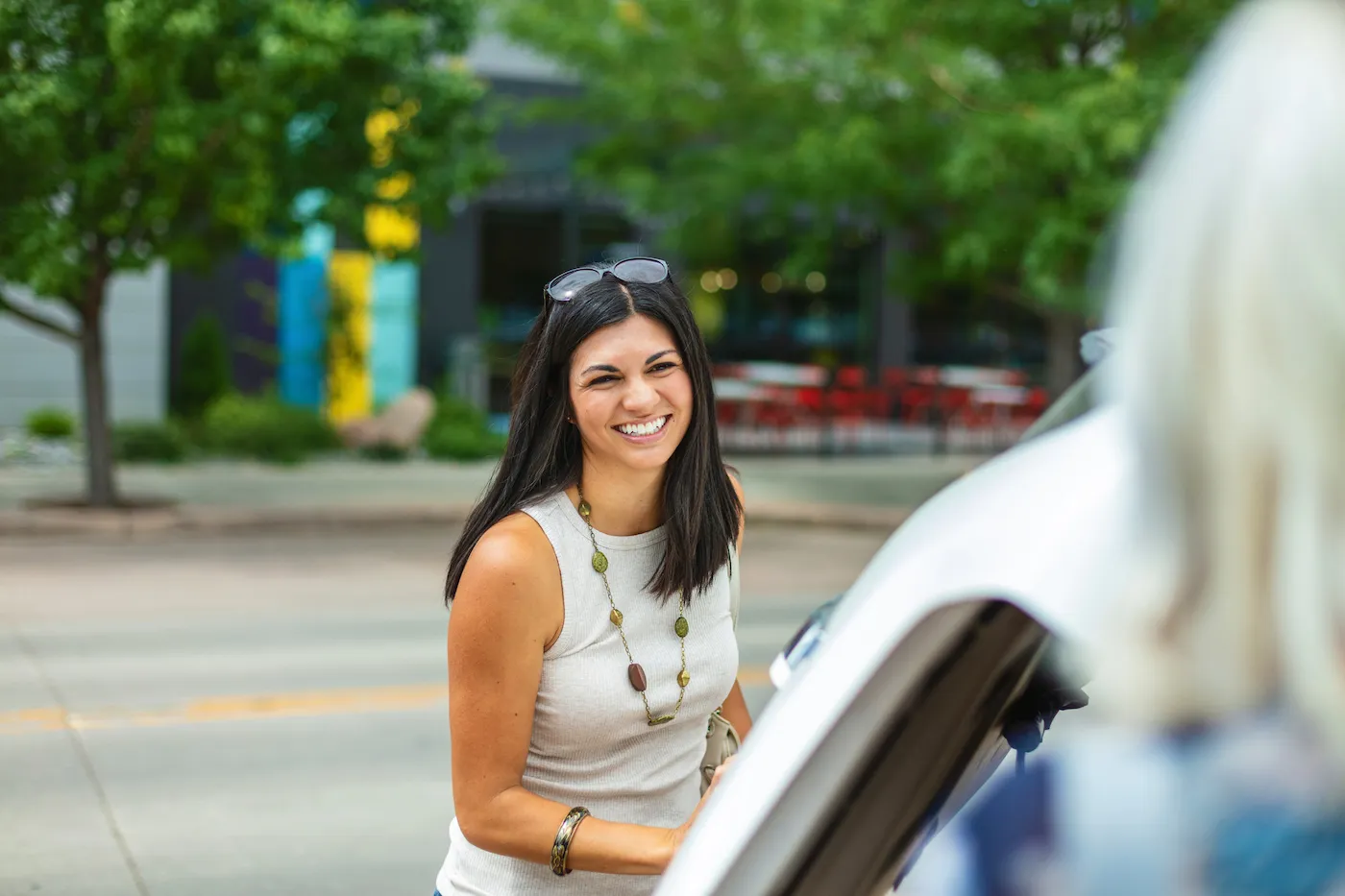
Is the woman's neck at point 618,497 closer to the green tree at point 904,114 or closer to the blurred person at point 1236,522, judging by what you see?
the blurred person at point 1236,522

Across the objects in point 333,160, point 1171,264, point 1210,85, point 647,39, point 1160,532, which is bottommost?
point 1160,532

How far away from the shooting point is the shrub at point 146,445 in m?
21.1

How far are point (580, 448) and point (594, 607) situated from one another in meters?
0.32

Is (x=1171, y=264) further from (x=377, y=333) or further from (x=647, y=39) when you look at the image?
(x=377, y=333)

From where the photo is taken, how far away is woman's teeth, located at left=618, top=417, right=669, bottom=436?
2637mm

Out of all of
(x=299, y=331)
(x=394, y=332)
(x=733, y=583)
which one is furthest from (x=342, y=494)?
(x=733, y=583)

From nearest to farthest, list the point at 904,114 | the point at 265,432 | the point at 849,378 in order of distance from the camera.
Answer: the point at 904,114 < the point at 265,432 < the point at 849,378

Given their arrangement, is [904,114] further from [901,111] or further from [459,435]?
[459,435]

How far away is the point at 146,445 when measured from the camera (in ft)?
69.4

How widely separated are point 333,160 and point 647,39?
357 cm

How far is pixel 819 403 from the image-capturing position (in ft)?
89.0

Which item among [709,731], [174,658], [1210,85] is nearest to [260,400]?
[174,658]

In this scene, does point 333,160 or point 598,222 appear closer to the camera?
point 333,160

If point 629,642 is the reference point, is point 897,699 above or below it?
above
